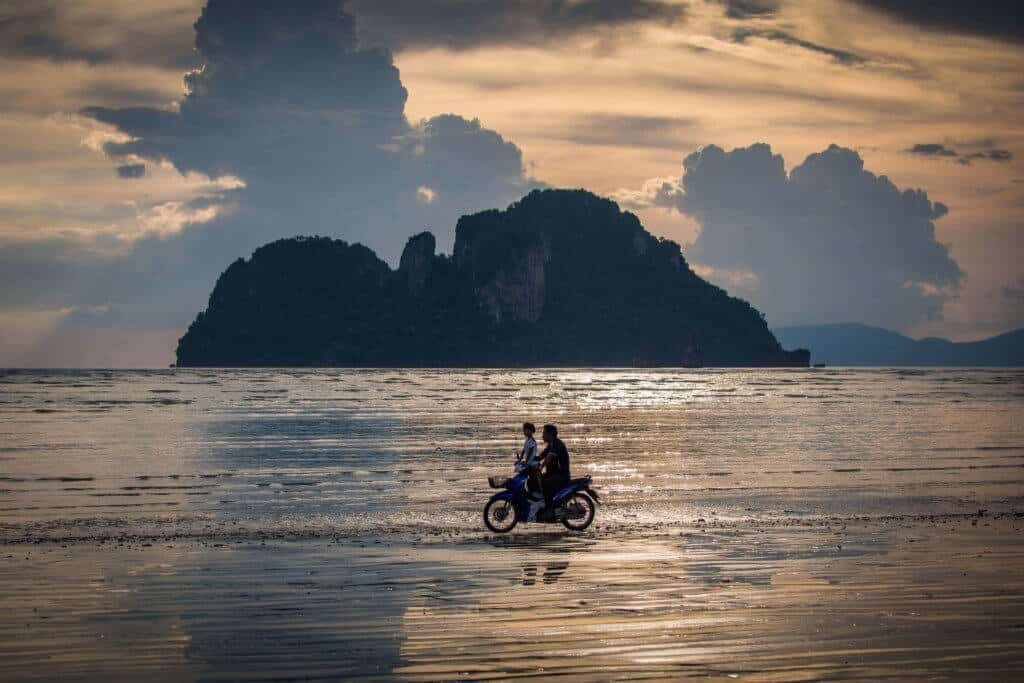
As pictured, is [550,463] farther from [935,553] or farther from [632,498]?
[935,553]

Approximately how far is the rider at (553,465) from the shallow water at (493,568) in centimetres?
112

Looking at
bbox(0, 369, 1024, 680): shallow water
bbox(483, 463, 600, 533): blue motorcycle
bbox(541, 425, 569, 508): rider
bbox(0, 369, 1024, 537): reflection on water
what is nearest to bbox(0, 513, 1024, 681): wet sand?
bbox(0, 369, 1024, 680): shallow water

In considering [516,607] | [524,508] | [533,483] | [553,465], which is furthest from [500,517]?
[516,607]

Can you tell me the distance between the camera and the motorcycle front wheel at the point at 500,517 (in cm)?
2095

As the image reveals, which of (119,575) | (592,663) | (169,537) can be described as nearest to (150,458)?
(169,537)

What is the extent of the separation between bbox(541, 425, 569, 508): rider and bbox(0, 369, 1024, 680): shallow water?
1120mm

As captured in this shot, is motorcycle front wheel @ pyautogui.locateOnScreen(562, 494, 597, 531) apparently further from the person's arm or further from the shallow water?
the person's arm

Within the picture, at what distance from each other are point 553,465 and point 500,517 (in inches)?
59.2

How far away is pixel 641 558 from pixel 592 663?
21.8 ft

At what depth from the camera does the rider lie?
69.6 ft

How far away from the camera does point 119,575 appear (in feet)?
51.9

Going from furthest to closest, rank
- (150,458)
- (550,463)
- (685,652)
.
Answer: (150,458), (550,463), (685,652)

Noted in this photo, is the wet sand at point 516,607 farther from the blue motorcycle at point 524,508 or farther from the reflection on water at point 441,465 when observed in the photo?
the reflection on water at point 441,465

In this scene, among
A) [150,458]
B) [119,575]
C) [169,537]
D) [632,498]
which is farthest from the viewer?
[150,458]
